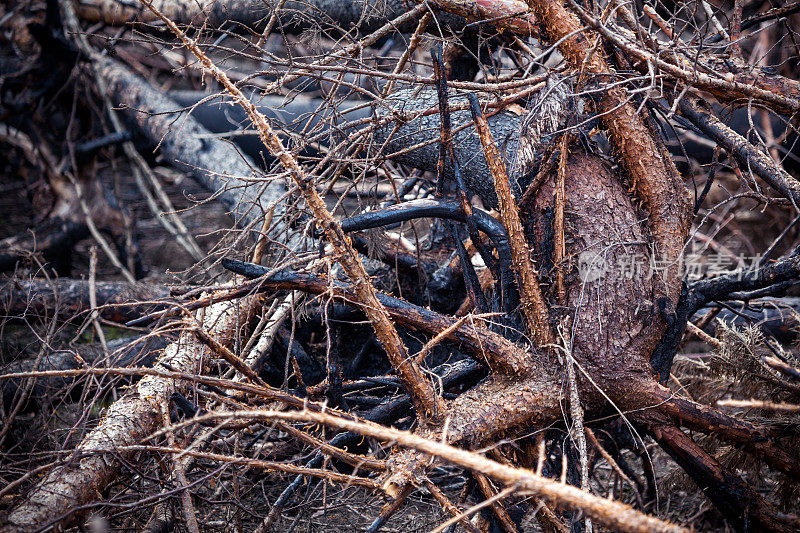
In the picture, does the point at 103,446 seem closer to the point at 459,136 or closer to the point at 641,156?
the point at 459,136

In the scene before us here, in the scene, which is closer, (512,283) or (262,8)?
(512,283)

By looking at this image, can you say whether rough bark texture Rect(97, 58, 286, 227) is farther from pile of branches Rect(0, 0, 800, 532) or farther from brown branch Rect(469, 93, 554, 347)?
brown branch Rect(469, 93, 554, 347)

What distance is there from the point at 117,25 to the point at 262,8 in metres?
1.69

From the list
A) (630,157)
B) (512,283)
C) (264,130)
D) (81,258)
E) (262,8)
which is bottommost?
(81,258)

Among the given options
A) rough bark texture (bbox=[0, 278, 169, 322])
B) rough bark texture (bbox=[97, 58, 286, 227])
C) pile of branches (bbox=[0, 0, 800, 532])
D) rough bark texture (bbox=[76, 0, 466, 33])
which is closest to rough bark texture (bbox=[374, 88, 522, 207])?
pile of branches (bbox=[0, 0, 800, 532])

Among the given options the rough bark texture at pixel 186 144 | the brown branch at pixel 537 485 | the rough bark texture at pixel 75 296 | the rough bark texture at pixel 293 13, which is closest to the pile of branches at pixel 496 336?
the brown branch at pixel 537 485

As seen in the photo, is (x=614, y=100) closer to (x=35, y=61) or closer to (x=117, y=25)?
(x=117, y=25)

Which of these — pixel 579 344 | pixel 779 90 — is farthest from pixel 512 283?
pixel 779 90

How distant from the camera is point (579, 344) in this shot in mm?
1736

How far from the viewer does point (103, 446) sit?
5.47 ft

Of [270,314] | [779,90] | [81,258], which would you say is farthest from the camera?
[81,258]

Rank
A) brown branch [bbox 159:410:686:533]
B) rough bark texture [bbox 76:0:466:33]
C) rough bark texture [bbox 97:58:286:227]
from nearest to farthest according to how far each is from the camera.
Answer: brown branch [bbox 159:410:686:533], rough bark texture [bbox 76:0:466:33], rough bark texture [bbox 97:58:286:227]

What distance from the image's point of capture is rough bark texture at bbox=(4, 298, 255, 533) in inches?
54.1

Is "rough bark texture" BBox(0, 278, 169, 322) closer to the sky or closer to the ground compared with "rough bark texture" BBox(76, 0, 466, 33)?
closer to the ground
